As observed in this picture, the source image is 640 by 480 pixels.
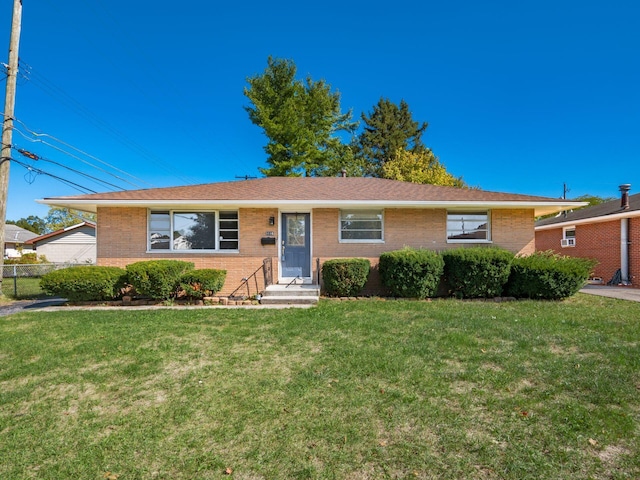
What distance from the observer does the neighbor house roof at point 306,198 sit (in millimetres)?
9445

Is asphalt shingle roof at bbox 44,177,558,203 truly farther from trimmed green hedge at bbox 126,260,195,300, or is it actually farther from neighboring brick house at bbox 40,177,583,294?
trimmed green hedge at bbox 126,260,195,300

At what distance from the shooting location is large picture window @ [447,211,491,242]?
10.4 metres

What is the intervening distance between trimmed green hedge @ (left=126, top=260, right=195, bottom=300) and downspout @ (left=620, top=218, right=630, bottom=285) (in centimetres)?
1615

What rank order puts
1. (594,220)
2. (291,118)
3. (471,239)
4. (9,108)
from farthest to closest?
(291,118) → (594,220) → (9,108) → (471,239)

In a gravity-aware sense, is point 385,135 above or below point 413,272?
above

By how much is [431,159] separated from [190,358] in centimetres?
2910

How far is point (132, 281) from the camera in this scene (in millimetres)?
8516

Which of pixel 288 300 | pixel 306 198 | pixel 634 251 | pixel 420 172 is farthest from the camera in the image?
pixel 420 172

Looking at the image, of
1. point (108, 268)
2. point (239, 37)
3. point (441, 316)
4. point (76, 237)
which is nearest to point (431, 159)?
point (239, 37)

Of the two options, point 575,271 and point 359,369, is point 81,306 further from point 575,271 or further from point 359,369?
point 575,271

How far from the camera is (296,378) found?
12.7ft

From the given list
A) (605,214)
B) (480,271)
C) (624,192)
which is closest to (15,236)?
(480,271)

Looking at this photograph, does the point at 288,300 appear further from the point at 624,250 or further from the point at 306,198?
the point at 624,250

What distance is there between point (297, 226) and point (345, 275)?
2.41 m
